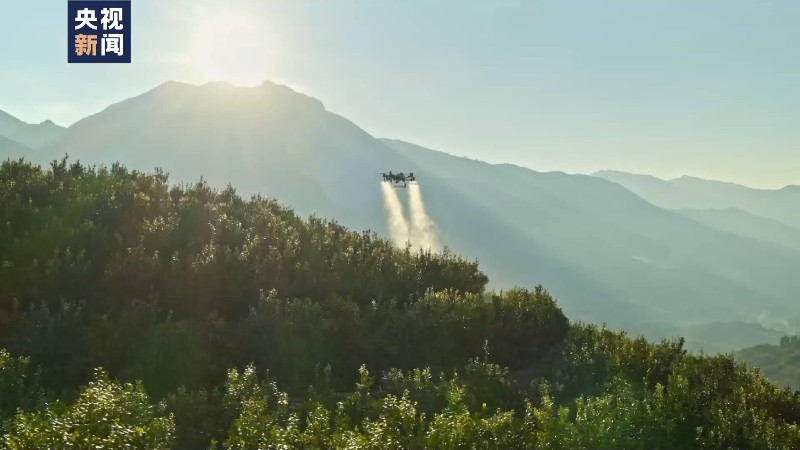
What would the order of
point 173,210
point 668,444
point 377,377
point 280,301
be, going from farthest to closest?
point 173,210 → point 280,301 → point 377,377 → point 668,444

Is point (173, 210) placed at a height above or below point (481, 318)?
above

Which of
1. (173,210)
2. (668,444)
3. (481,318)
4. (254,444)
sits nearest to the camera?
(254,444)

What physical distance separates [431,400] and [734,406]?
6.23 metres

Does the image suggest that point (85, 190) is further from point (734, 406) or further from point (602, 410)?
point (734, 406)

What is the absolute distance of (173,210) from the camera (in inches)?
863

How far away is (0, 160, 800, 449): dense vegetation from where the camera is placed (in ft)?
33.0

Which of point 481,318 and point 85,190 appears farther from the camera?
point 85,190

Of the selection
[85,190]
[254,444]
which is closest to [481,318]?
[254,444]

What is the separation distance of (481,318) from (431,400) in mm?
6619

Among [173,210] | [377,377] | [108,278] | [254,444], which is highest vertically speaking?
[173,210]

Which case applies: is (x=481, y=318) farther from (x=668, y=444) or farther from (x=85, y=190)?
(x=85, y=190)

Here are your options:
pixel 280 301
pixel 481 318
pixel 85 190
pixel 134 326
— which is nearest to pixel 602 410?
pixel 481 318

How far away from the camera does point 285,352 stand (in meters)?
15.5

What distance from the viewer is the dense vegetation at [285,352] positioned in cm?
1006
